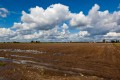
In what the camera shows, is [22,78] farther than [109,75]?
No

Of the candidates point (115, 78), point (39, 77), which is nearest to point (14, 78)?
point (39, 77)

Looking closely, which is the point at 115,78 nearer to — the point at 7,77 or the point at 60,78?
the point at 60,78

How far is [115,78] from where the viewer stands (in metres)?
21.2

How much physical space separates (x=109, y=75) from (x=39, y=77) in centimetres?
786

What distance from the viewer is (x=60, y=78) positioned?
20297 millimetres

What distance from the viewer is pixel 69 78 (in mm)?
20266

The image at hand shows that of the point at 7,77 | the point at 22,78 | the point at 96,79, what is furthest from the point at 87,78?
the point at 7,77

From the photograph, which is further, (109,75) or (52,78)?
(109,75)

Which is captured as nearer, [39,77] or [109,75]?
[39,77]

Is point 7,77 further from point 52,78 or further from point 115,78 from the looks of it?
point 115,78

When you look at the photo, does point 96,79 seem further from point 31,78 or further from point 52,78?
point 31,78

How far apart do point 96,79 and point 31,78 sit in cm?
644

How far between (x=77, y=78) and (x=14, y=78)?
6.33m

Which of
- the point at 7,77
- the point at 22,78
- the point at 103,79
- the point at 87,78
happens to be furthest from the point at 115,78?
the point at 7,77
